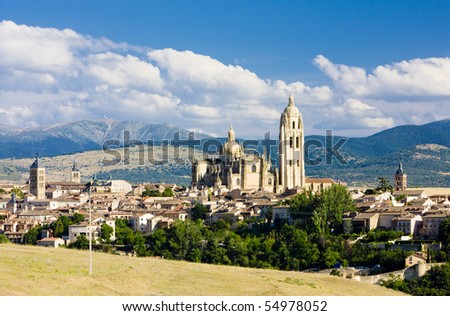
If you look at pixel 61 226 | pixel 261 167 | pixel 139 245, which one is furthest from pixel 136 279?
pixel 261 167

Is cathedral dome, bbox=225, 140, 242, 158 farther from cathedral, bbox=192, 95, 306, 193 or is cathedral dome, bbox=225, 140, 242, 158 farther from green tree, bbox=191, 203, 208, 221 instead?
green tree, bbox=191, 203, 208, 221

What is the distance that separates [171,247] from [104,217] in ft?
60.4

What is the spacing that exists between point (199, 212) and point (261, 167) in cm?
2694

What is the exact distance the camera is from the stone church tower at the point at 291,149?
11512 cm

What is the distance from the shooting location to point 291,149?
117250mm

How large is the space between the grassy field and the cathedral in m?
64.7

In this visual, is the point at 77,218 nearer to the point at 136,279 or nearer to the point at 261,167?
the point at 261,167

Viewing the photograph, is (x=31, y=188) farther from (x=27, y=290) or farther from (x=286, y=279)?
(x=27, y=290)

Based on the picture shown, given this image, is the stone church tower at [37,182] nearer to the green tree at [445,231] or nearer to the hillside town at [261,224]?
the hillside town at [261,224]

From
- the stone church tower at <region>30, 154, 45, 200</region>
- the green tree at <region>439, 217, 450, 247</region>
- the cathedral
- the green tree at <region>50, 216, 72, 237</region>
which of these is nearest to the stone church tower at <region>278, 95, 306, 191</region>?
the cathedral

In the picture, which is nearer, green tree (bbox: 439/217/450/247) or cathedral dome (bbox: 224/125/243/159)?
green tree (bbox: 439/217/450/247)

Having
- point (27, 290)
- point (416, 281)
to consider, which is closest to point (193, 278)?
point (27, 290)

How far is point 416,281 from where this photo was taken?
183 feet

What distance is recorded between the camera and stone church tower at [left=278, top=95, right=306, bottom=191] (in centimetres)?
11512
